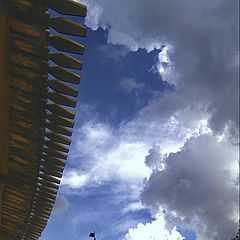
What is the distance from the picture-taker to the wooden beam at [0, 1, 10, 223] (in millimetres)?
3479

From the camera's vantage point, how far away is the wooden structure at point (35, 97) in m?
3.40

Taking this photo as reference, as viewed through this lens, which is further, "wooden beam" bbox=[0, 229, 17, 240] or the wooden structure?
"wooden beam" bbox=[0, 229, 17, 240]

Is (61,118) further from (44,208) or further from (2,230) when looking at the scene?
(2,230)

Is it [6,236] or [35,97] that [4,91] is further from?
[6,236]

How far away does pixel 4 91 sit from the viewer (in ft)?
13.8

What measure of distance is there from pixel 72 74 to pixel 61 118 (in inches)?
29.8

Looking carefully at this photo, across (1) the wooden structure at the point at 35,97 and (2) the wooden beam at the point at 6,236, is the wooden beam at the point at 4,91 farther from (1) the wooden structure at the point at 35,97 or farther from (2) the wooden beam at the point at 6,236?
(2) the wooden beam at the point at 6,236

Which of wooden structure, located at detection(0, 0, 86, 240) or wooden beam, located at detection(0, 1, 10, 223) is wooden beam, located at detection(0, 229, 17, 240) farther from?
wooden beam, located at detection(0, 1, 10, 223)

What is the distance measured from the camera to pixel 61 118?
4449 millimetres

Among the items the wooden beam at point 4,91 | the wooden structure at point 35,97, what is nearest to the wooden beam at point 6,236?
the wooden structure at point 35,97

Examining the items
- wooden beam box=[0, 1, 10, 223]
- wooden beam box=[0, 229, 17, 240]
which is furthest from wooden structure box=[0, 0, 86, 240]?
wooden beam box=[0, 229, 17, 240]

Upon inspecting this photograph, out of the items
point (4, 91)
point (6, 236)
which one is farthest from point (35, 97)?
point (6, 236)

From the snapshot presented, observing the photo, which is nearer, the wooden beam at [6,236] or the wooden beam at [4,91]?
the wooden beam at [4,91]

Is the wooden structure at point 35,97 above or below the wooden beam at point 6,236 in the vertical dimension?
below
